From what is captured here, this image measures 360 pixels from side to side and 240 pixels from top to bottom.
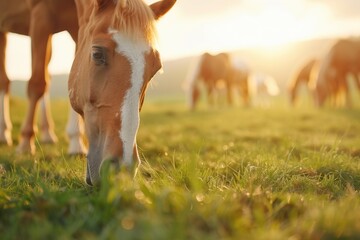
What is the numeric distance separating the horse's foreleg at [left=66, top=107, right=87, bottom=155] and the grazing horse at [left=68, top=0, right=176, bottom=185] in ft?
6.91

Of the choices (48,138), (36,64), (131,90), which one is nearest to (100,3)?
(131,90)

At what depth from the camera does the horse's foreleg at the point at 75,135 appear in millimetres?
4922

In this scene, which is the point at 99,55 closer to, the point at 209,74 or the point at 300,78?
the point at 209,74

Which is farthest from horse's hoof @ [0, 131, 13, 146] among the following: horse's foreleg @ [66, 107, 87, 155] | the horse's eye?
the horse's eye

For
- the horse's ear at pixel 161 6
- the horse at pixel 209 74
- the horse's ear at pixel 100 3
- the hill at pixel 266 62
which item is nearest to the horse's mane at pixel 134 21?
the horse's ear at pixel 100 3

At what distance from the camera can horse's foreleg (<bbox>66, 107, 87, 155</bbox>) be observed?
4.92 meters

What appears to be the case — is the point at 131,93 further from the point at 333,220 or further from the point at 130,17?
the point at 333,220

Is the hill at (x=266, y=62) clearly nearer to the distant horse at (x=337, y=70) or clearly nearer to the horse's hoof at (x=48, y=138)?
the distant horse at (x=337, y=70)

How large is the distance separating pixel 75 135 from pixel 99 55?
257 centimetres

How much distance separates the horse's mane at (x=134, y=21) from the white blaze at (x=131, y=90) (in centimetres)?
4

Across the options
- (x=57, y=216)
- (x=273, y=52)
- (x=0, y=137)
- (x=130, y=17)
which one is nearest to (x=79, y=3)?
(x=130, y=17)

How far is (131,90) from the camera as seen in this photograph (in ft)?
8.20

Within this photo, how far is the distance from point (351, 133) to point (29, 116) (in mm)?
5840

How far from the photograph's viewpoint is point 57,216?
1779mm
